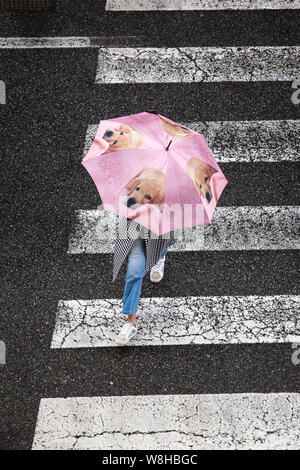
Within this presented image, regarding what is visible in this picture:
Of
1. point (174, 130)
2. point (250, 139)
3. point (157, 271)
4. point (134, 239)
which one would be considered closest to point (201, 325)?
point (157, 271)

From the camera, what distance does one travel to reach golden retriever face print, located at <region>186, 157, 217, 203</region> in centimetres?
480

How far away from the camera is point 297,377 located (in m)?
5.43

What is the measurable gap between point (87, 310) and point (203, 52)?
3.97 m

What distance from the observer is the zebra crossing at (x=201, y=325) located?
16.5 feet

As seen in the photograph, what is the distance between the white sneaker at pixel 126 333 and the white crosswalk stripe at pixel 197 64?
345cm

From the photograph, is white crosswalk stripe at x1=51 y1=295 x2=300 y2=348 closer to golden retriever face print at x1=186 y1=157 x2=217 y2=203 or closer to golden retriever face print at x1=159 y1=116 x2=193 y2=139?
golden retriever face print at x1=186 y1=157 x2=217 y2=203

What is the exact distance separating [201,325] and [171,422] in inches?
38.5

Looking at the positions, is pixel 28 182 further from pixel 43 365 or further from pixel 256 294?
pixel 256 294

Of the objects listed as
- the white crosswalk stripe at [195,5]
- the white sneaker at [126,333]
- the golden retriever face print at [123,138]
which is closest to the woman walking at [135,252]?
the white sneaker at [126,333]

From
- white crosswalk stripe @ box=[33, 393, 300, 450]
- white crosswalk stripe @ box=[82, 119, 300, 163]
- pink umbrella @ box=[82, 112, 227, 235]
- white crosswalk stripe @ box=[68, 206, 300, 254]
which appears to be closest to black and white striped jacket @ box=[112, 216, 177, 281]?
pink umbrella @ box=[82, 112, 227, 235]

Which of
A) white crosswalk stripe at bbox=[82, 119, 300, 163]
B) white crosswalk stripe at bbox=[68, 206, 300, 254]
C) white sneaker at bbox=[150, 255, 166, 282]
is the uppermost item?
white crosswalk stripe at bbox=[82, 119, 300, 163]

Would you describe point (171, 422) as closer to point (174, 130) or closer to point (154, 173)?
point (154, 173)

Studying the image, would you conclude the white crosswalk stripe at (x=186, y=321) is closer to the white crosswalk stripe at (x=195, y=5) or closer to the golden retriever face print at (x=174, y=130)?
the golden retriever face print at (x=174, y=130)

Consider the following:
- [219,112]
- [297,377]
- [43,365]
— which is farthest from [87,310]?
[219,112]
